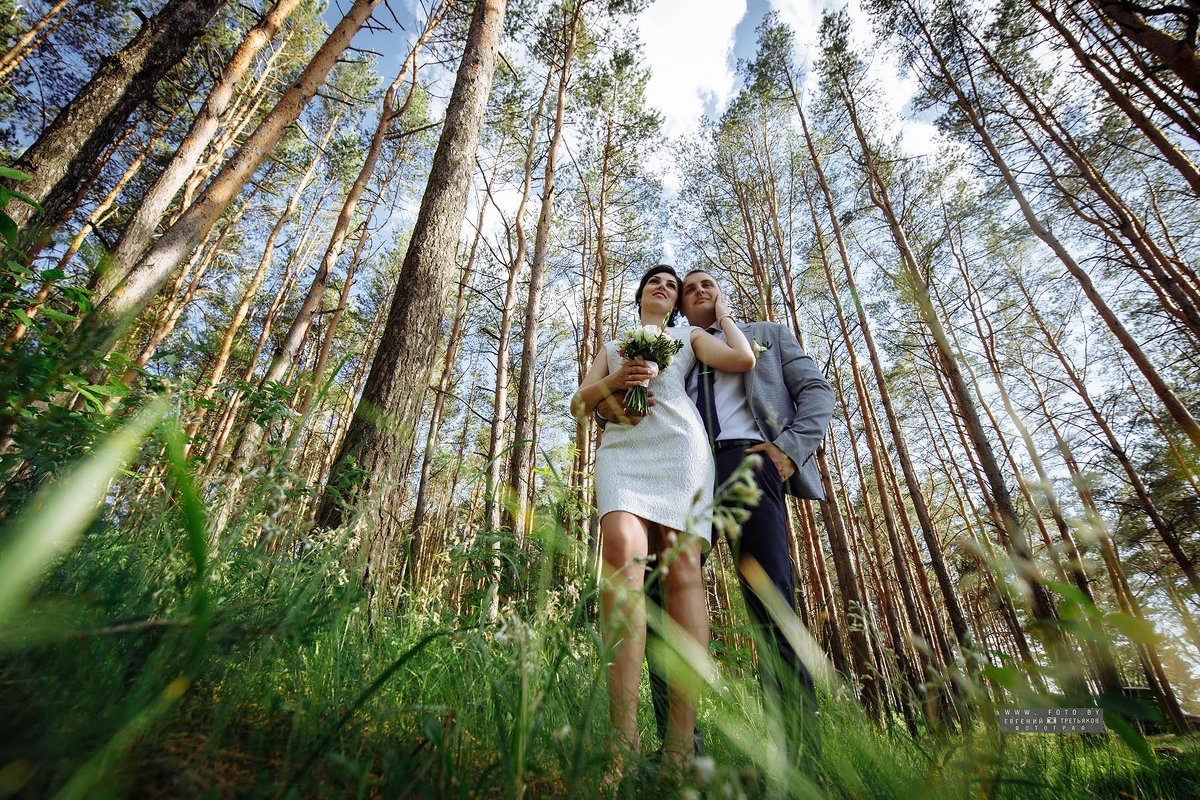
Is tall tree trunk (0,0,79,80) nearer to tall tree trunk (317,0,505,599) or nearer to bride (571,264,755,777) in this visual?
tall tree trunk (317,0,505,599)

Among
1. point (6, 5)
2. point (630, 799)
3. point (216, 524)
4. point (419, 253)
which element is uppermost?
point (6, 5)

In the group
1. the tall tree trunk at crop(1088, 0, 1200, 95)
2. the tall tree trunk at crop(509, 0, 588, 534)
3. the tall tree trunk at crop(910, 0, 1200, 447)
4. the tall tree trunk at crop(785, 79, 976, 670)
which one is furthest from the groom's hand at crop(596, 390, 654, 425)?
the tall tree trunk at crop(910, 0, 1200, 447)

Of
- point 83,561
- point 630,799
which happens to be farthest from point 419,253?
point 630,799

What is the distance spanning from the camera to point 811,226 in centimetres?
1024

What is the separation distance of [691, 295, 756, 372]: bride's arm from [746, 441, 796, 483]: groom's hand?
1.16ft

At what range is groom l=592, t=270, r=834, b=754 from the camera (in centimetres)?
144

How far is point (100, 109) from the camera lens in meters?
3.93

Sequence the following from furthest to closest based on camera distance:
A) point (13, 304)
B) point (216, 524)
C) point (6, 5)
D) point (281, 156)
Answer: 1. point (281, 156)
2. point (6, 5)
3. point (13, 304)
4. point (216, 524)

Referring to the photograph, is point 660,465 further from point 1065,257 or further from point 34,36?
point 34,36

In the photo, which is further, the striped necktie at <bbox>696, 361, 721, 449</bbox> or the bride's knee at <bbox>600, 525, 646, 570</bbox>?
the striped necktie at <bbox>696, 361, 721, 449</bbox>

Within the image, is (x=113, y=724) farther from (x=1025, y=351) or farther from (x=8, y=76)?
(x=1025, y=351)

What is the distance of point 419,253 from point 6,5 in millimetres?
12283

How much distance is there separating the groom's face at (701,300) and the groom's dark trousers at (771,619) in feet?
2.51

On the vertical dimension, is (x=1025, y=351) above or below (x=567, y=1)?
below
